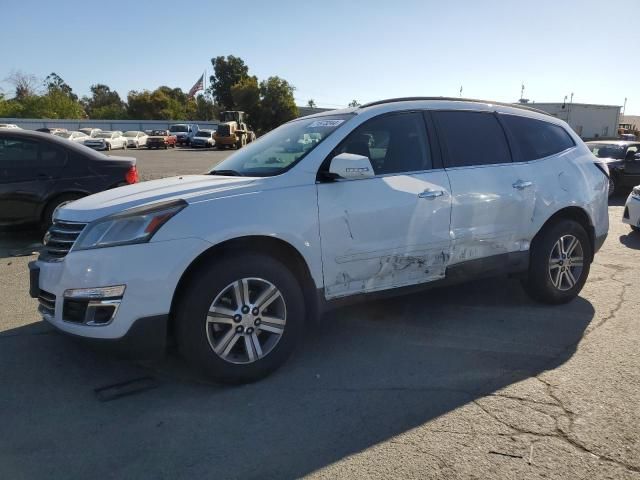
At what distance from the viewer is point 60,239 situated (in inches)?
132

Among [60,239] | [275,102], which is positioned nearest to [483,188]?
[60,239]

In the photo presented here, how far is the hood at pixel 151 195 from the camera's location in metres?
3.28

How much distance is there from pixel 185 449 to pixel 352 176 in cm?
198

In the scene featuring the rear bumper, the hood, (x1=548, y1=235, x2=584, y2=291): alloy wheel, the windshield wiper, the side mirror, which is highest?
→ the side mirror

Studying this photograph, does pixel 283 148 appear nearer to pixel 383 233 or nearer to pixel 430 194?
pixel 383 233

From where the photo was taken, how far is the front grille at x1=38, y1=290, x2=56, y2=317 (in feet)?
10.7

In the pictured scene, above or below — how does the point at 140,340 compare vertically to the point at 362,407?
above

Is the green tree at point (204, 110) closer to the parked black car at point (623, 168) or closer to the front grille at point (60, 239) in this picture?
the parked black car at point (623, 168)

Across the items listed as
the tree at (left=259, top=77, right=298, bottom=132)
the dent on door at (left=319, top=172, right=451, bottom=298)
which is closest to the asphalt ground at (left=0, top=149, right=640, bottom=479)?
the dent on door at (left=319, top=172, right=451, bottom=298)

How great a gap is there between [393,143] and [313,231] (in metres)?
1.10

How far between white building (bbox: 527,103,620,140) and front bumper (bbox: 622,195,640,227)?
63.1m

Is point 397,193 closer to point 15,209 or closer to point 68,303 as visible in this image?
point 68,303

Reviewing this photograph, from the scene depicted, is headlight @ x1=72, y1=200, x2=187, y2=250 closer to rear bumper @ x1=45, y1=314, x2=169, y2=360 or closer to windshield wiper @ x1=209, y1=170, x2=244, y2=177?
rear bumper @ x1=45, y1=314, x2=169, y2=360

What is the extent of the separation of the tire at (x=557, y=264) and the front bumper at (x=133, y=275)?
3145 millimetres
